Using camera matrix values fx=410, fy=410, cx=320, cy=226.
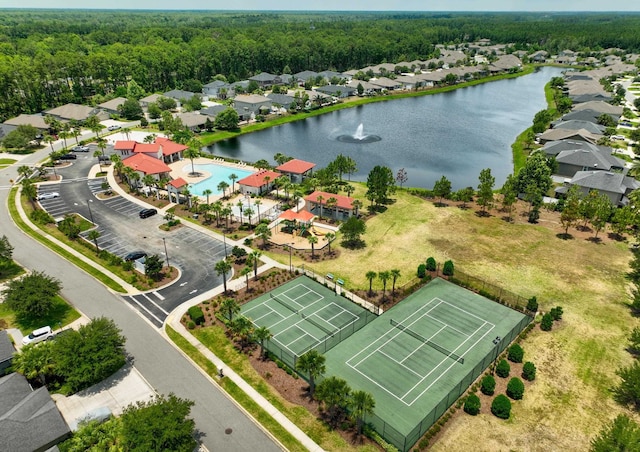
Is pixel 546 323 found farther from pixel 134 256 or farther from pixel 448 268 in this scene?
pixel 134 256

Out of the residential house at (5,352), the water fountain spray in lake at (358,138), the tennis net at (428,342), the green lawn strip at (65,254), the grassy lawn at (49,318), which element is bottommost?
the tennis net at (428,342)

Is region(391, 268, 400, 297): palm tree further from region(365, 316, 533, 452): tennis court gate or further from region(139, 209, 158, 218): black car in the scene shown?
region(139, 209, 158, 218): black car

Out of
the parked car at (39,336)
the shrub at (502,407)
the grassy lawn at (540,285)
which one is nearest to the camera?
the grassy lawn at (540,285)

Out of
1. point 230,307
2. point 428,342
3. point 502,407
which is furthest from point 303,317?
point 502,407

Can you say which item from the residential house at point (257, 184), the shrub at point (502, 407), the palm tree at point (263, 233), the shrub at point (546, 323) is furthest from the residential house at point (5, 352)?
the shrub at point (546, 323)

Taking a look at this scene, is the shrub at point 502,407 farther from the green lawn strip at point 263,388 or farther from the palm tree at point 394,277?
the palm tree at point 394,277

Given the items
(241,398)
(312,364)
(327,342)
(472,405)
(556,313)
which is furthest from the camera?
(556,313)
